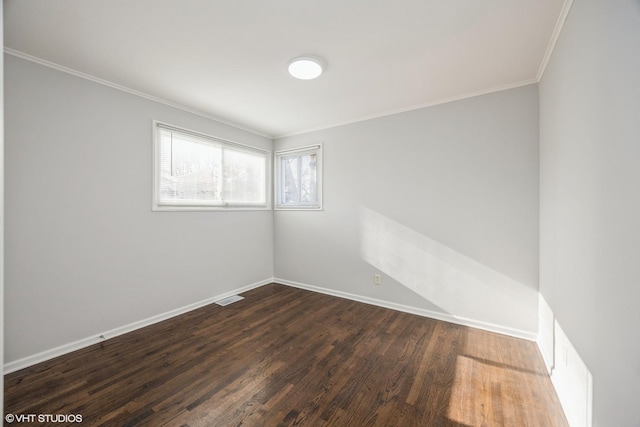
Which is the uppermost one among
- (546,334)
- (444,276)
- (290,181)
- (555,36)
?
(555,36)

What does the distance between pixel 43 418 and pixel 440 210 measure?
144 inches

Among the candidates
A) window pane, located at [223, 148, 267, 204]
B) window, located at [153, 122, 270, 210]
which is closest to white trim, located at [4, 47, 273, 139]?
window, located at [153, 122, 270, 210]

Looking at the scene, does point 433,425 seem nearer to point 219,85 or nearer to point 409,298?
point 409,298

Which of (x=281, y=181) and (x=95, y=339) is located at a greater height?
(x=281, y=181)

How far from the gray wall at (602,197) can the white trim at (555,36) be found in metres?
0.07

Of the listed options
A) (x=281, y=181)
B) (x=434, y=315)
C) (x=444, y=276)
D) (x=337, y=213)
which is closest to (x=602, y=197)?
(x=444, y=276)

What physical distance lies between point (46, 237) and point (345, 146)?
3.34 meters

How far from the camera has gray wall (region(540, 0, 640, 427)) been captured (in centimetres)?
94

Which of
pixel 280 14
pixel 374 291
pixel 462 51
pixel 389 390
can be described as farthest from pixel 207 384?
pixel 462 51

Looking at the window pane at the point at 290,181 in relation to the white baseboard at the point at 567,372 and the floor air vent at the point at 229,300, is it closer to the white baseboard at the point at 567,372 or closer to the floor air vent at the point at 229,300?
the floor air vent at the point at 229,300

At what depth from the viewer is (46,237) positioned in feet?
7.12

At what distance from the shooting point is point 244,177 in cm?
402

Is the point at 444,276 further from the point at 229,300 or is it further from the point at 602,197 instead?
the point at 229,300

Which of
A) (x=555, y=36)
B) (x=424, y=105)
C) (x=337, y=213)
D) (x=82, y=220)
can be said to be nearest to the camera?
(x=555, y=36)
